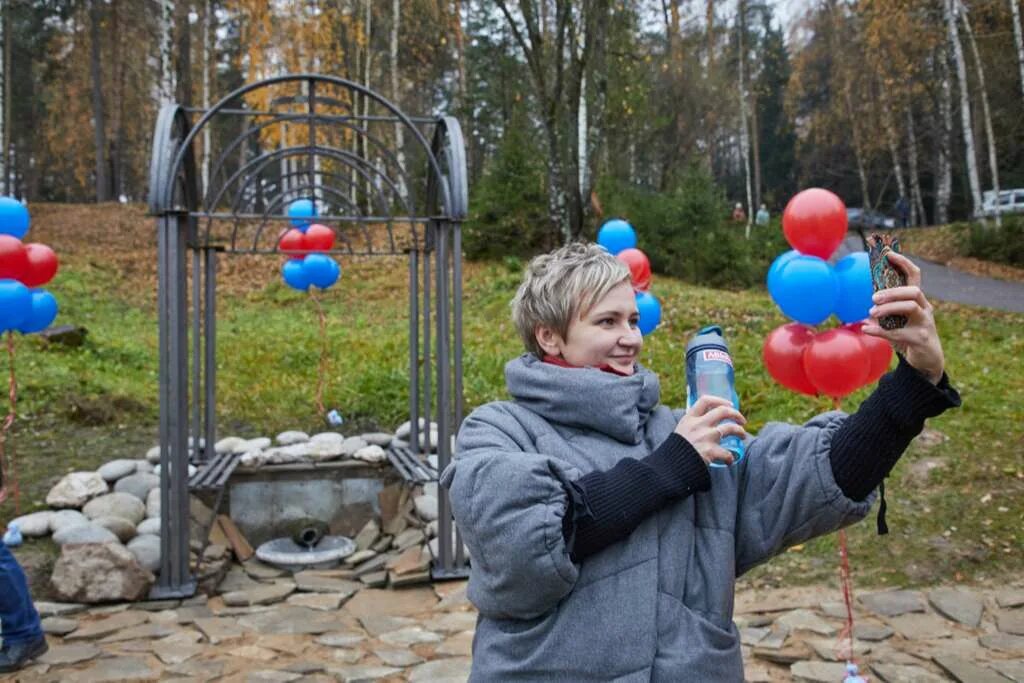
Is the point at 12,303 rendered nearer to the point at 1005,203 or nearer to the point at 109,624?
the point at 109,624

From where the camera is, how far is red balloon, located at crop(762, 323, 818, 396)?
4070 mm

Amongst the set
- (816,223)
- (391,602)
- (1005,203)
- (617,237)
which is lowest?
(391,602)

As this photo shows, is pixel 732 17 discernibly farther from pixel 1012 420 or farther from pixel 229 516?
pixel 229 516

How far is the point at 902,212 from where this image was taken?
999 inches

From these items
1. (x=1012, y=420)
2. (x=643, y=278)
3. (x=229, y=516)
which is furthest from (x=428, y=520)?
(x=1012, y=420)

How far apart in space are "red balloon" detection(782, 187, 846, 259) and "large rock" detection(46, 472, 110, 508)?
199 inches

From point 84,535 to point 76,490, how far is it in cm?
77

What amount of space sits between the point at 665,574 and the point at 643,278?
494 centimetres

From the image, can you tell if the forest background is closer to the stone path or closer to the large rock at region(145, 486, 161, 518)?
the stone path

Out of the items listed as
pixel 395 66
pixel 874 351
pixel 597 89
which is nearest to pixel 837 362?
pixel 874 351

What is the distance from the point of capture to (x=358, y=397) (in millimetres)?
9102

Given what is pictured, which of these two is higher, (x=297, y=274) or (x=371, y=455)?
(x=297, y=274)

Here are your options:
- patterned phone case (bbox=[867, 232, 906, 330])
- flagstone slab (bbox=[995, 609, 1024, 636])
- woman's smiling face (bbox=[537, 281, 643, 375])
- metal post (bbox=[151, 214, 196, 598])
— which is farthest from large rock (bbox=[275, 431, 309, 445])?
Result: patterned phone case (bbox=[867, 232, 906, 330])

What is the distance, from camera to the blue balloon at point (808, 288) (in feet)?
12.6
